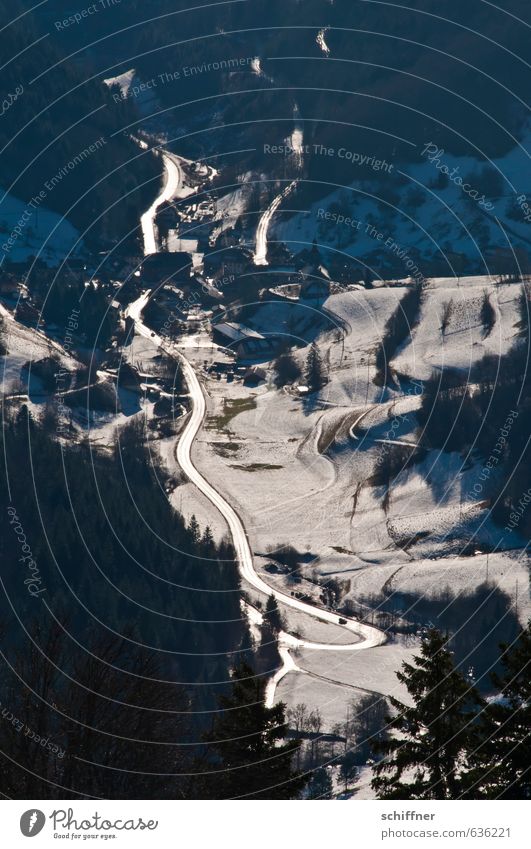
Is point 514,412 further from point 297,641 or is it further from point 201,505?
point 297,641

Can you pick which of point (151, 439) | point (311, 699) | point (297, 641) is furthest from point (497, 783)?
point (151, 439)

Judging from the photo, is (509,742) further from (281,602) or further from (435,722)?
(281,602)

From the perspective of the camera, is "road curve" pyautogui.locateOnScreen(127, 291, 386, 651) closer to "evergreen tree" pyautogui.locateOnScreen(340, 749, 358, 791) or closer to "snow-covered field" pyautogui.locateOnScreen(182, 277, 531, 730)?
"snow-covered field" pyautogui.locateOnScreen(182, 277, 531, 730)

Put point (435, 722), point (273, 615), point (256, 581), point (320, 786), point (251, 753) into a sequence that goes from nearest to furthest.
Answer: point (435, 722), point (251, 753), point (320, 786), point (273, 615), point (256, 581)

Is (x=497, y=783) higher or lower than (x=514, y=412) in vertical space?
lower

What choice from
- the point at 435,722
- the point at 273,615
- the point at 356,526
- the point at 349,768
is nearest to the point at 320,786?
the point at 349,768

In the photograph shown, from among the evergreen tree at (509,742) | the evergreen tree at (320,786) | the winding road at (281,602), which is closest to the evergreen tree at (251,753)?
the evergreen tree at (509,742)
